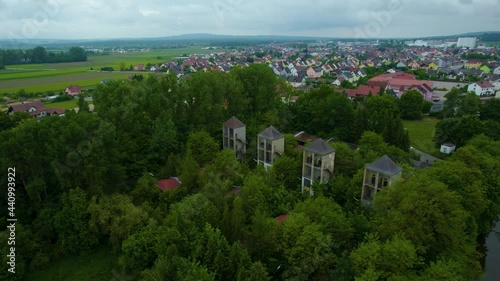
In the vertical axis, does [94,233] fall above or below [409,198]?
below

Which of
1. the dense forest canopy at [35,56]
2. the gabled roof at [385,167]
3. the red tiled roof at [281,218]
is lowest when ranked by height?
the red tiled roof at [281,218]

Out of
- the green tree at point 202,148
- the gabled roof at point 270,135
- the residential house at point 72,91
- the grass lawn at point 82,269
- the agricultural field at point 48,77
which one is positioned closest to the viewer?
the grass lawn at point 82,269

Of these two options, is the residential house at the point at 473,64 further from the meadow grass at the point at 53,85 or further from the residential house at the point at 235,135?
the meadow grass at the point at 53,85

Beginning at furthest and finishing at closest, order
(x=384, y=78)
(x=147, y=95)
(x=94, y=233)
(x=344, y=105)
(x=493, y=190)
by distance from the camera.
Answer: (x=384, y=78) < (x=344, y=105) < (x=147, y=95) < (x=493, y=190) < (x=94, y=233)

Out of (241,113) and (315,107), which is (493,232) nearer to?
(315,107)

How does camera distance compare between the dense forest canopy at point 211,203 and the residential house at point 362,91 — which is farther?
the residential house at point 362,91

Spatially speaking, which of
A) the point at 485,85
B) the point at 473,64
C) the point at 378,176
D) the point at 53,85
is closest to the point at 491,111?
the point at 485,85

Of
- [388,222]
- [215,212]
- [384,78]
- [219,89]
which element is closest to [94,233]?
[215,212]

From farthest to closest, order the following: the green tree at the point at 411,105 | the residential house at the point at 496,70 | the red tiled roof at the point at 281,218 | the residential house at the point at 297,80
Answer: the residential house at the point at 496,70 → the residential house at the point at 297,80 → the green tree at the point at 411,105 → the red tiled roof at the point at 281,218

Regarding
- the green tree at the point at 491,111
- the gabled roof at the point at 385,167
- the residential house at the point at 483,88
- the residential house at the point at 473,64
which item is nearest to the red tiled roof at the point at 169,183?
the gabled roof at the point at 385,167
